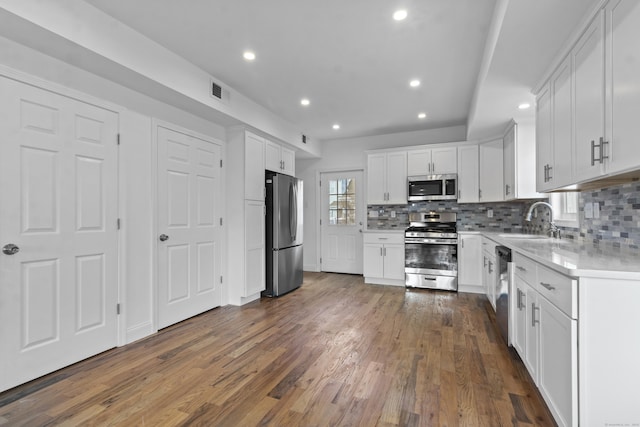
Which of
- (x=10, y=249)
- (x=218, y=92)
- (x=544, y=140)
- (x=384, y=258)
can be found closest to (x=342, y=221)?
(x=384, y=258)

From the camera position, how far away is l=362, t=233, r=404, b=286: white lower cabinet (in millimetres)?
4824

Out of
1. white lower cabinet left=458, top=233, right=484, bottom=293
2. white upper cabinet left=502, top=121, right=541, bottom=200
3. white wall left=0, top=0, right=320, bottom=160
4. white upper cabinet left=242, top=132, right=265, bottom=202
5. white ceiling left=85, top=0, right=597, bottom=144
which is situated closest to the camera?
white wall left=0, top=0, right=320, bottom=160

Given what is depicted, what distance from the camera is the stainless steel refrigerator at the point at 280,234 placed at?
427 cm

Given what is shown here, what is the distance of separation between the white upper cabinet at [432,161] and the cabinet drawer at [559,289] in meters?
3.25

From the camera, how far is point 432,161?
4.90 m

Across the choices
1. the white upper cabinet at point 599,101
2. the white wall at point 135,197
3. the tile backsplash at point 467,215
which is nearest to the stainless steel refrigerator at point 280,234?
the white wall at point 135,197

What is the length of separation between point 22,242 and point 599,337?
325cm

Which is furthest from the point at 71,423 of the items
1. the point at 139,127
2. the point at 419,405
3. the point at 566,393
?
the point at 566,393

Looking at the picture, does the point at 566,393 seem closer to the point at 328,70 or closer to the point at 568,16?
the point at 568,16

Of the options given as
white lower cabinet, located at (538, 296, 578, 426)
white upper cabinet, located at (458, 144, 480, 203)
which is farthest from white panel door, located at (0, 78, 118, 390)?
white upper cabinet, located at (458, 144, 480, 203)

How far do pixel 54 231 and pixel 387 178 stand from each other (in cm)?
432

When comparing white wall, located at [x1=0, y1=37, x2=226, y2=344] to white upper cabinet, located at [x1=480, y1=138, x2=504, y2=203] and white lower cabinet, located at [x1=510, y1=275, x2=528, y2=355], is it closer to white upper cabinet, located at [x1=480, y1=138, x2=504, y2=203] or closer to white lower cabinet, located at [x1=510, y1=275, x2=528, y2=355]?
white lower cabinet, located at [x1=510, y1=275, x2=528, y2=355]

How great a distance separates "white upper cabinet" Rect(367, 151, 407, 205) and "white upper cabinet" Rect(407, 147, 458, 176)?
0.11 m

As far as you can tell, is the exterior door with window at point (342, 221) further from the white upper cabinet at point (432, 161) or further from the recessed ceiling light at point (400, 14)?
the recessed ceiling light at point (400, 14)
